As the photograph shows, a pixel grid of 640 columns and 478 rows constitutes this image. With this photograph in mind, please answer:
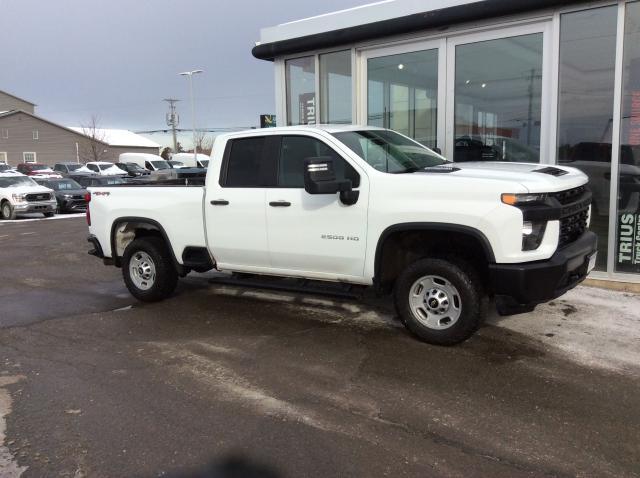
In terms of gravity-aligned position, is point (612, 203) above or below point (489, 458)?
above

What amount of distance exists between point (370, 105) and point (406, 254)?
4.78 m

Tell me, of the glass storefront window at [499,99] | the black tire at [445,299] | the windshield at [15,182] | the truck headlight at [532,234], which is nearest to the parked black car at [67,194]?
the windshield at [15,182]

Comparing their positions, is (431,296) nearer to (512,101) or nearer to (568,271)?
(568,271)

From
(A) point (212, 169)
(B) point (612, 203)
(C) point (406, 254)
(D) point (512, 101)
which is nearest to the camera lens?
(C) point (406, 254)

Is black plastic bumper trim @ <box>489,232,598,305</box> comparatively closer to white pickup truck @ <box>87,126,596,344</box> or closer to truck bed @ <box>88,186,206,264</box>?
white pickup truck @ <box>87,126,596,344</box>

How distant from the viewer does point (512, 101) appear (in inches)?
315

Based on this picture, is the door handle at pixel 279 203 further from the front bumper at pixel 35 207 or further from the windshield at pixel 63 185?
the windshield at pixel 63 185

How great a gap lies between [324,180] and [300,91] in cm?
556

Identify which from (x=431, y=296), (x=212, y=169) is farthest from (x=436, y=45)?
(x=431, y=296)

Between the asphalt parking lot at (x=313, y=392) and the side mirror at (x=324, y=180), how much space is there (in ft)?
4.64

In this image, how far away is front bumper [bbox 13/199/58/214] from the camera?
2005 centimetres

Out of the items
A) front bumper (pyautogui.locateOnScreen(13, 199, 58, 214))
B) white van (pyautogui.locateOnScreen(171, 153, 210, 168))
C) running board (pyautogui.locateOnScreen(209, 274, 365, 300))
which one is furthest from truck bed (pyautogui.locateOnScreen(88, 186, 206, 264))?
white van (pyautogui.locateOnScreen(171, 153, 210, 168))

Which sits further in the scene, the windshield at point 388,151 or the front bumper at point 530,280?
the windshield at point 388,151

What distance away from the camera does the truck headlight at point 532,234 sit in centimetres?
434
